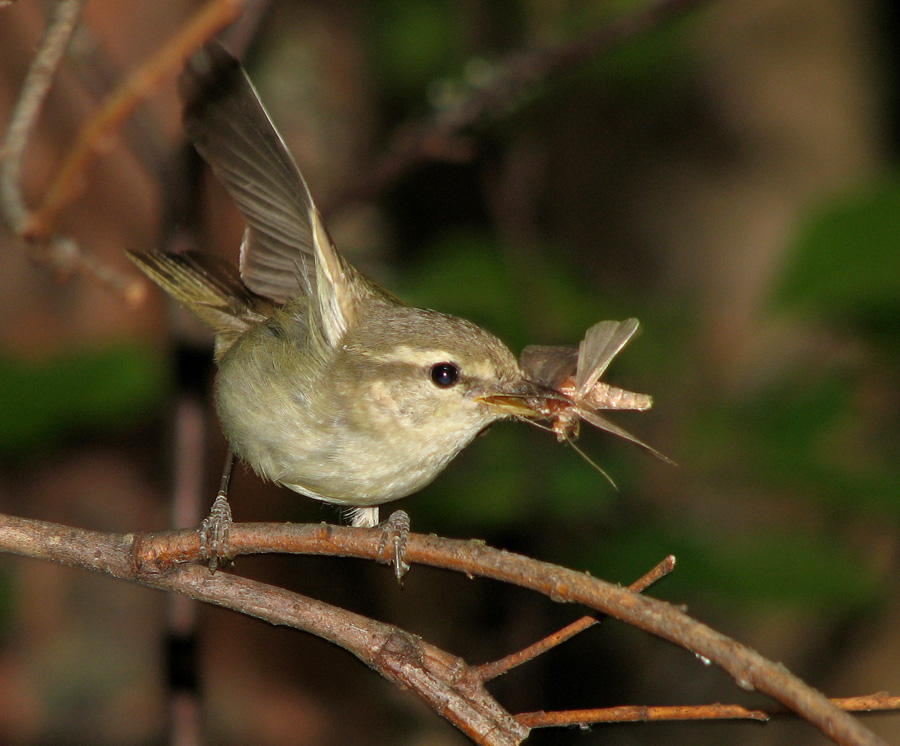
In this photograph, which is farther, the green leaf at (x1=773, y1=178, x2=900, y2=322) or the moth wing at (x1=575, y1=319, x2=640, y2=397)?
the green leaf at (x1=773, y1=178, x2=900, y2=322)

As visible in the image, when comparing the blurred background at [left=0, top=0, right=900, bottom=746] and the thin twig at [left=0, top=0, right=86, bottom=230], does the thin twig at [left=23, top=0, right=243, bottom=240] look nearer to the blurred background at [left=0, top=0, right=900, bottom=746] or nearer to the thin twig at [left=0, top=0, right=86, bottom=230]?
the thin twig at [left=0, top=0, right=86, bottom=230]

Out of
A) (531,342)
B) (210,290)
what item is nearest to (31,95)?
(210,290)

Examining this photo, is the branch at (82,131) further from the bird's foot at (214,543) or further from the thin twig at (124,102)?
the bird's foot at (214,543)

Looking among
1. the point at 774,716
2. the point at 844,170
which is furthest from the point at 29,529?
the point at 844,170

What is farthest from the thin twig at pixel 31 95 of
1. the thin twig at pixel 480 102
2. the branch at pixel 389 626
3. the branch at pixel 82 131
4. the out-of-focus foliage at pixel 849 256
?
the out-of-focus foliage at pixel 849 256

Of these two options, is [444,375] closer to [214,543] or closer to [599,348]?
[599,348]

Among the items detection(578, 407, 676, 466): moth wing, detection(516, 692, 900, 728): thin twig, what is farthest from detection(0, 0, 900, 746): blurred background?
detection(516, 692, 900, 728): thin twig
